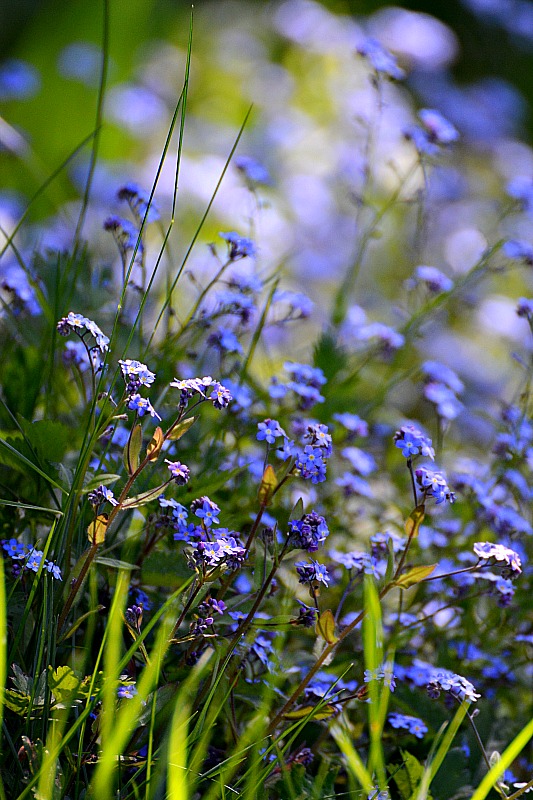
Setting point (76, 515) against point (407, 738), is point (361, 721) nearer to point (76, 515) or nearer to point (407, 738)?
point (407, 738)

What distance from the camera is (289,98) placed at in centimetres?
413

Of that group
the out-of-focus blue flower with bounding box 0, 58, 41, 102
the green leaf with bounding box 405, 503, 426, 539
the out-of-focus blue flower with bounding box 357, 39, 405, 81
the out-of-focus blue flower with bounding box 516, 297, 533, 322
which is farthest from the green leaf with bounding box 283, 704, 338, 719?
the out-of-focus blue flower with bounding box 0, 58, 41, 102

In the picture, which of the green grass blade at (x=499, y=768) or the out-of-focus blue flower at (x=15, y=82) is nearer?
the green grass blade at (x=499, y=768)

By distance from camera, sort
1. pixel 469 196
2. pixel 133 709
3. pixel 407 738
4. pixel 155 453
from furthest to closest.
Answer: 1. pixel 469 196
2. pixel 407 738
3. pixel 155 453
4. pixel 133 709

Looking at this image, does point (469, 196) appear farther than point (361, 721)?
Yes

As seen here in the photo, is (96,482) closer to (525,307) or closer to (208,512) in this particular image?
(208,512)

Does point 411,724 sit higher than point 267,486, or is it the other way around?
point 267,486

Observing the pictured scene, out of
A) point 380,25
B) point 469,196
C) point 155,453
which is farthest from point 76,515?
point 380,25

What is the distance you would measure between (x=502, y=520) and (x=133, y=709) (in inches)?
28.5

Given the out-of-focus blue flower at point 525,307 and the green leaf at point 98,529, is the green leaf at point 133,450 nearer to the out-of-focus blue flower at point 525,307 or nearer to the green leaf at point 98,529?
the green leaf at point 98,529

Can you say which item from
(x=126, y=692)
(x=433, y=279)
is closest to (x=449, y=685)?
(x=126, y=692)

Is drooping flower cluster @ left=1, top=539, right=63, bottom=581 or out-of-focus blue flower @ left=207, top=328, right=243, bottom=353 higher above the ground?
out-of-focus blue flower @ left=207, top=328, right=243, bottom=353

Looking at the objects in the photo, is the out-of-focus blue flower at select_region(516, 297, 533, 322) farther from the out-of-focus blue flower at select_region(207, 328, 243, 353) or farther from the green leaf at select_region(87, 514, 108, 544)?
the green leaf at select_region(87, 514, 108, 544)

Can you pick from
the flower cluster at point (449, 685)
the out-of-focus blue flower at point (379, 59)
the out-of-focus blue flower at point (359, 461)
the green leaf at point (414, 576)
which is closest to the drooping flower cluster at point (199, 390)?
the green leaf at point (414, 576)
